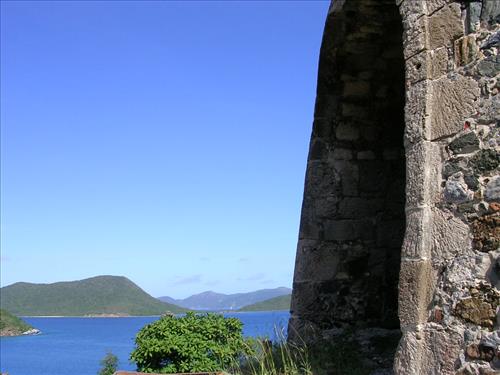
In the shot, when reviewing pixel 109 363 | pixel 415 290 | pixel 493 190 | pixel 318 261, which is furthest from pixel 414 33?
pixel 109 363

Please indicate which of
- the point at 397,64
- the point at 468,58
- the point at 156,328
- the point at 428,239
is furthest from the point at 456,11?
the point at 156,328

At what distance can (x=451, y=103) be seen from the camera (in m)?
4.32

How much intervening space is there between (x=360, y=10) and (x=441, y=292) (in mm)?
3441

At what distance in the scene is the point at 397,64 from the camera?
7.30m

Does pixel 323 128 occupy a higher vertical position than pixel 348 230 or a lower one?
higher

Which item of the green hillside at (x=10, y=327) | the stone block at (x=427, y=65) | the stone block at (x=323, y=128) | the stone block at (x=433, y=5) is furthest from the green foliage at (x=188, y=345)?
the green hillside at (x=10, y=327)

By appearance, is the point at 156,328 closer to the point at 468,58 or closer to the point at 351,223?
the point at 351,223

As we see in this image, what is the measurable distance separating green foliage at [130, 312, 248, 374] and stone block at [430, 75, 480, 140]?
3198mm

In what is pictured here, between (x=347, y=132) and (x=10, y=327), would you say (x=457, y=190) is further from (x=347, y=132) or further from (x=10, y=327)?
(x=10, y=327)

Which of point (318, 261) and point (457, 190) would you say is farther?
point (318, 261)

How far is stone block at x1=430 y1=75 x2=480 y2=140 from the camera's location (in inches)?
165

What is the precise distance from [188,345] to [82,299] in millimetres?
106559

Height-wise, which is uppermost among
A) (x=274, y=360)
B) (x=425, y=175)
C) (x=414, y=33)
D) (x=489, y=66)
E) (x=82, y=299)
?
(x=82, y=299)

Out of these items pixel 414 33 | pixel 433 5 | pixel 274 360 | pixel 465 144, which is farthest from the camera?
pixel 274 360
